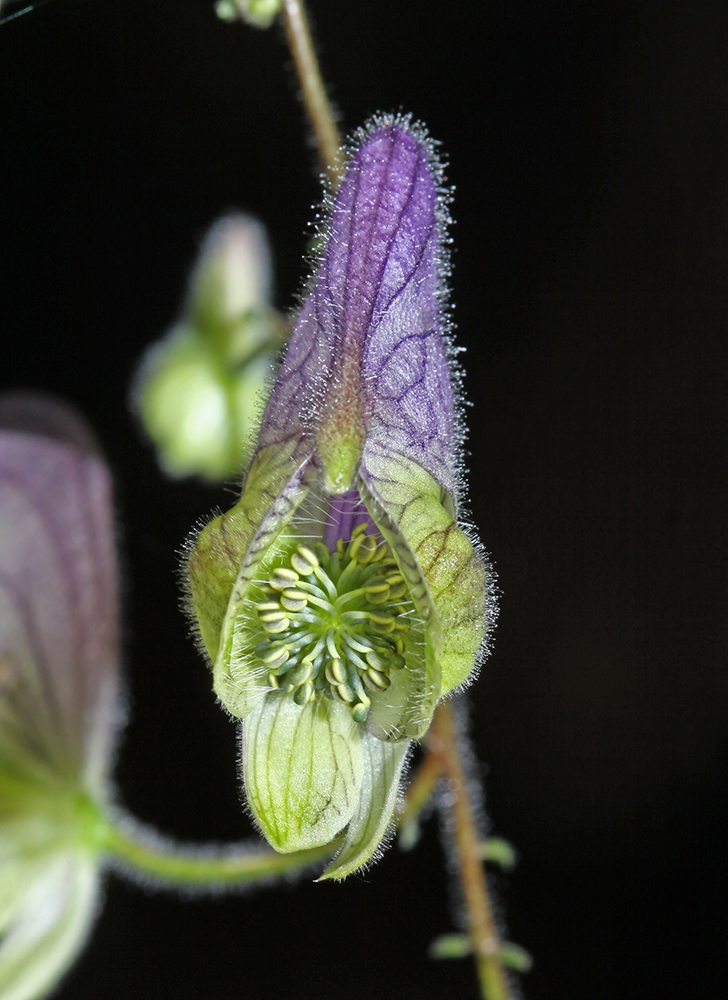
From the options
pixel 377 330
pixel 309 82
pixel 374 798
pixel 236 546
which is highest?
pixel 309 82

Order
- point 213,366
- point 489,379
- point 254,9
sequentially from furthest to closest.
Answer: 1. point 489,379
2. point 213,366
3. point 254,9

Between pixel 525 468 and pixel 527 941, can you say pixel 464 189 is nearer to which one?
pixel 525 468

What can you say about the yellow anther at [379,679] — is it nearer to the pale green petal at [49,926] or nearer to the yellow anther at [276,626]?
the yellow anther at [276,626]

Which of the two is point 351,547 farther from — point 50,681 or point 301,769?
point 50,681

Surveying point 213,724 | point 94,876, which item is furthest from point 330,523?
point 213,724

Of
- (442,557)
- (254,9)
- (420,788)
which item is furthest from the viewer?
(420,788)

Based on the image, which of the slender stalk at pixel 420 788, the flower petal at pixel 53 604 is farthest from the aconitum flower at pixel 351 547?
the flower petal at pixel 53 604

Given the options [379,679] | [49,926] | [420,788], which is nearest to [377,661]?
[379,679]
